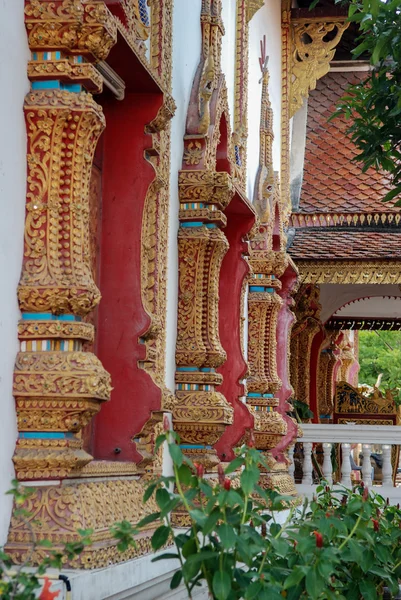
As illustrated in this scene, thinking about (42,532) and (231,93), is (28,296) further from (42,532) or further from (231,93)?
(231,93)

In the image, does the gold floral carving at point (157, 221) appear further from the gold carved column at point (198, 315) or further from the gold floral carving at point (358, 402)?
the gold floral carving at point (358, 402)

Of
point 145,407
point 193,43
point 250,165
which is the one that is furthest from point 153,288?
point 250,165

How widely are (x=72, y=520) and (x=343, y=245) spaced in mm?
8126

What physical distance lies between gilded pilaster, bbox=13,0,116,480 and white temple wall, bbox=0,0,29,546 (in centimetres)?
3

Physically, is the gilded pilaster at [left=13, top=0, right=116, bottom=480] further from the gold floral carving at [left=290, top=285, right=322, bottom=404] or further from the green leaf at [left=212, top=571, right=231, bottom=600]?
the gold floral carving at [left=290, top=285, right=322, bottom=404]

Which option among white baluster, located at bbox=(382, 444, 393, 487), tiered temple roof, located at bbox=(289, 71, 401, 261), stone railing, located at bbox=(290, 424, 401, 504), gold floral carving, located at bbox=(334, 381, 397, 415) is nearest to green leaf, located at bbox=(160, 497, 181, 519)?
stone railing, located at bbox=(290, 424, 401, 504)

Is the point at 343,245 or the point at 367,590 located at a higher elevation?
the point at 343,245

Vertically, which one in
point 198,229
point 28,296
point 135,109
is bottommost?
point 28,296

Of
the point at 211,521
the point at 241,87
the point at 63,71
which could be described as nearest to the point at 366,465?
the point at 241,87

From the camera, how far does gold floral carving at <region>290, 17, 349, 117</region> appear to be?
11992 millimetres

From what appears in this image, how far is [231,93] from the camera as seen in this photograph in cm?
830

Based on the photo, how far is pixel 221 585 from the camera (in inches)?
122

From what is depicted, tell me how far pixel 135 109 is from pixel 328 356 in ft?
37.2

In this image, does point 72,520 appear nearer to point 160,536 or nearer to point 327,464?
point 160,536
